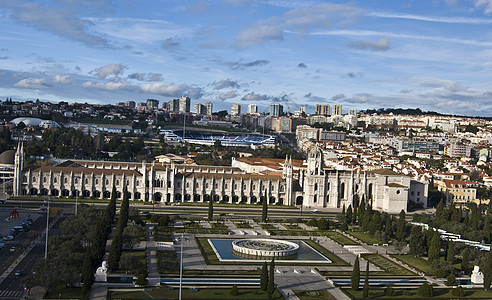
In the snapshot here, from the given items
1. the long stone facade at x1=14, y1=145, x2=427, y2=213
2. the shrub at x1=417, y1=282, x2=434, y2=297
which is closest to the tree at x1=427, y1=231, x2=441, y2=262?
the shrub at x1=417, y1=282, x2=434, y2=297

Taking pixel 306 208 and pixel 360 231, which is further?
pixel 306 208

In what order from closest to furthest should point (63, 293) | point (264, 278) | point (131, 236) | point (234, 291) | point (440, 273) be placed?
Answer: point (63, 293), point (234, 291), point (264, 278), point (440, 273), point (131, 236)

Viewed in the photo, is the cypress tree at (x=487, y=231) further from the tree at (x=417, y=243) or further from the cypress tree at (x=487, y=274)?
the cypress tree at (x=487, y=274)

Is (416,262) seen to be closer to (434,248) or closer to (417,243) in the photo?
(434,248)

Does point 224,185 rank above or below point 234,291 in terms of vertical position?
above

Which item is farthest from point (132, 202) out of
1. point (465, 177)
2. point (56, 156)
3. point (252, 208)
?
point (465, 177)

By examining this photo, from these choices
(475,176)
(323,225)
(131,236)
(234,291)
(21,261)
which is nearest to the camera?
(234,291)

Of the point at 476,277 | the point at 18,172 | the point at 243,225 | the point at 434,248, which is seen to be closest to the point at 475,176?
the point at 243,225

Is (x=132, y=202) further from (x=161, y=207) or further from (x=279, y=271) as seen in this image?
(x=279, y=271)
